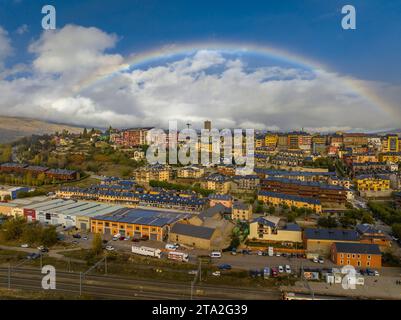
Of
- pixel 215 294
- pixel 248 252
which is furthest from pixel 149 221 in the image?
pixel 215 294

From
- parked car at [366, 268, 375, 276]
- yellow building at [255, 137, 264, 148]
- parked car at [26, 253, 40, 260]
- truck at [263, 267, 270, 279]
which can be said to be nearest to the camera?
truck at [263, 267, 270, 279]

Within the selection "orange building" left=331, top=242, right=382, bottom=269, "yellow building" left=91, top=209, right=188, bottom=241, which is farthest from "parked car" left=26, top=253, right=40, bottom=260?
"orange building" left=331, top=242, right=382, bottom=269

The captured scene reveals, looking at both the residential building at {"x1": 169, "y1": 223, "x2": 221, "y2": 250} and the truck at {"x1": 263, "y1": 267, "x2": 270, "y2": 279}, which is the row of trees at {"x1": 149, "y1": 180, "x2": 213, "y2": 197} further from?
the truck at {"x1": 263, "y1": 267, "x2": 270, "y2": 279}

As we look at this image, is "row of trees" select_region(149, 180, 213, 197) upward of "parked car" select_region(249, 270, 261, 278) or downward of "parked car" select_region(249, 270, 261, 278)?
upward

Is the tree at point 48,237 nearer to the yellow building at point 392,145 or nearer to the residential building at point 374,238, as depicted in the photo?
the residential building at point 374,238
